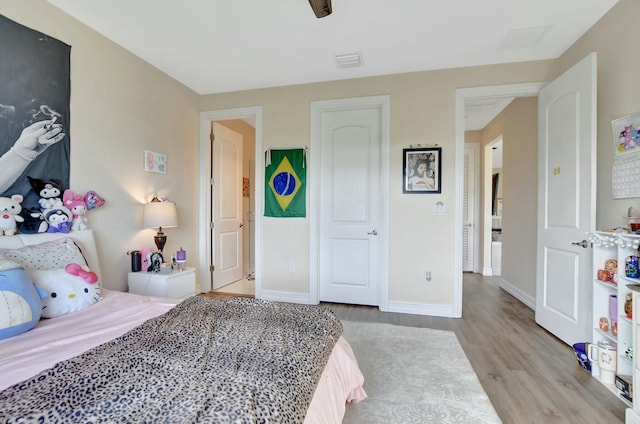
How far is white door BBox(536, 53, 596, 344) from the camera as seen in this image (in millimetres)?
2166

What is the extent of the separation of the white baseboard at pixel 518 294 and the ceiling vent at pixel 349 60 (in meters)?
3.34

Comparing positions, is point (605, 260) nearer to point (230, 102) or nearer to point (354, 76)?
point (354, 76)

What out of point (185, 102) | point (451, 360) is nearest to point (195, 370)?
point (451, 360)

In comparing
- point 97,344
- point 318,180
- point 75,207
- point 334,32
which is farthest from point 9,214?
point 334,32

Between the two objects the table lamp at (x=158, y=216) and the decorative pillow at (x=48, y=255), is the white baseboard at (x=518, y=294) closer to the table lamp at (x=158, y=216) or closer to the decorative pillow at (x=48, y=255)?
the table lamp at (x=158, y=216)

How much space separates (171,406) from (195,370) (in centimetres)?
20

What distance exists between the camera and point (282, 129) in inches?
138

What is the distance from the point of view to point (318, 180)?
3434 mm

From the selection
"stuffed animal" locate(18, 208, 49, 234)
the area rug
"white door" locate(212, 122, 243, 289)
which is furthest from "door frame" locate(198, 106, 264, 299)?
the area rug

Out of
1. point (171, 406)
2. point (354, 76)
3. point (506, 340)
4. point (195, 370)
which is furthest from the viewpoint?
point (354, 76)

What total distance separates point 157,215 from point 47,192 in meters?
0.84

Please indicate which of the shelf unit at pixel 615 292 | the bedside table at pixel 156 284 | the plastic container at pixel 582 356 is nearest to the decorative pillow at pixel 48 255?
the bedside table at pixel 156 284

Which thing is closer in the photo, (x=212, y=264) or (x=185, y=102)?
(x=185, y=102)

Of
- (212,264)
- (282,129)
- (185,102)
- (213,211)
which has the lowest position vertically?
(212,264)
